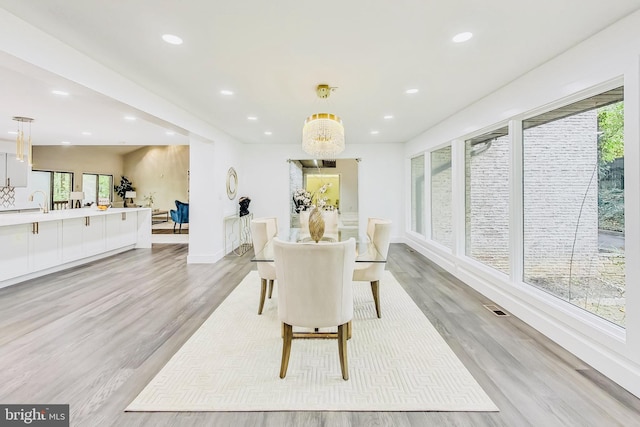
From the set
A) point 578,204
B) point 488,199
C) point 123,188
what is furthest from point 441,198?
point 123,188

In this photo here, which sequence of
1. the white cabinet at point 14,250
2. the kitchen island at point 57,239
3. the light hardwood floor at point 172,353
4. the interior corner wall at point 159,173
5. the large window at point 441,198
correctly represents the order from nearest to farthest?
the light hardwood floor at point 172,353 < the white cabinet at point 14,250 < the kitchen island at point 57,239 < the large window at point 441,198 < the interior corner wall at point 159,173

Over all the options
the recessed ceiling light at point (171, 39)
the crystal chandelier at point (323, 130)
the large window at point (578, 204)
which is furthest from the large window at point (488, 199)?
the recessed ceiling light at point (171, 39)

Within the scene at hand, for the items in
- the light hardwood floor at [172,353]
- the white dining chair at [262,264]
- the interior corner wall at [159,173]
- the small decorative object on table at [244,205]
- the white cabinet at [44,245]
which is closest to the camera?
the light hardwood floor at [172,353]

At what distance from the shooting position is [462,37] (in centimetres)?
239

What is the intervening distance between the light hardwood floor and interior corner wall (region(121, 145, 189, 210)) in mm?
8808

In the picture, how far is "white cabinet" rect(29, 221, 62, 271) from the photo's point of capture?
4398mm

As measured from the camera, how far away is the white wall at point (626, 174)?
80.2 inches

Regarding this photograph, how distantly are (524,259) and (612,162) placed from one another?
4.20ft

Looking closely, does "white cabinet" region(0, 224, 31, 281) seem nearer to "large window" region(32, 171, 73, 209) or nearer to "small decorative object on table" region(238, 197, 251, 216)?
"small decorative object on table" region(238, 197, 251, 216)

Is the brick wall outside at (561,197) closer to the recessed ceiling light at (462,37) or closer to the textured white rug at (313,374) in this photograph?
the recessed ceiling light at (462,37)

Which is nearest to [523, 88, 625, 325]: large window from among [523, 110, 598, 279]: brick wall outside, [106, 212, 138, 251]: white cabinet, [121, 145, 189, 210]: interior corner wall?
[523, 110, 598, 279]: brick wall outside

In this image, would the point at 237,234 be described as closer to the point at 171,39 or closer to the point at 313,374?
the point at 171,39

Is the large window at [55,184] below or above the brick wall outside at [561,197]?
above

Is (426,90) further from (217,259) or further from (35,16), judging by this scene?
(217,259)
